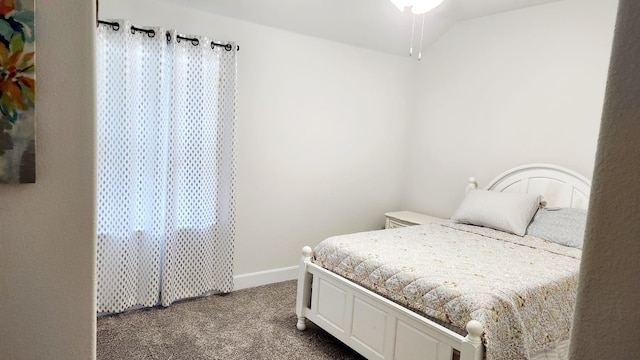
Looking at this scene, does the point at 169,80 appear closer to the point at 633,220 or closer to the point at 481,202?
the point at 481,202

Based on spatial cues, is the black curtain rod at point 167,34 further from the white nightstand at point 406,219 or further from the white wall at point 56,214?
the white nightstand at point 406,219

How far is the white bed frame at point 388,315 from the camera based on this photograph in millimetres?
1973

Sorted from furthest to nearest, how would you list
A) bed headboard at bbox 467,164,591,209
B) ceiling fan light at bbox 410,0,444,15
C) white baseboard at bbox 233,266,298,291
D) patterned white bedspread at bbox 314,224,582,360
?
1. white baseboard at bbox 233,266,298,291
2. bed headboard at bbox 467,164,591,209
3. ceiling fan light at bbox 410,0,444,15
4. patterned white bedspread at bbox 314,224,582,360

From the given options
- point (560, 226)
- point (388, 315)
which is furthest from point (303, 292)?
point (560, 226)

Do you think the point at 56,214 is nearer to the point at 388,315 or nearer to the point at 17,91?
the point at 17,91

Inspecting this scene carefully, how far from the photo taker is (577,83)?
3.27 m

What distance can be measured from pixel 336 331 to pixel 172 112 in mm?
1983

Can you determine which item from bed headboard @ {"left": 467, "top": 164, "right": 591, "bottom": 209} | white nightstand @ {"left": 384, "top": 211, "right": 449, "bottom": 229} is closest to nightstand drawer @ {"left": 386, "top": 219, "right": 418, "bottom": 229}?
white nightstand @ {"left": 384, "top": 211, "right": 449, "bottom": 229}

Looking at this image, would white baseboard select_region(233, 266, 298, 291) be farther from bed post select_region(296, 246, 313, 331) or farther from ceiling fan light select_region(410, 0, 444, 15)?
ceiling fan light select_region(410, 0, 444, 15)

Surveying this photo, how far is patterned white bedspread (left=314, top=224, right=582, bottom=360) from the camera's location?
1938mm

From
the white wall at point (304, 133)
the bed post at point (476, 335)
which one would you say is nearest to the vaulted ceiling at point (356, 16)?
the white wall at point (304, 133)

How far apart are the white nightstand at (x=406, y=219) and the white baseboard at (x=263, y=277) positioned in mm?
1118

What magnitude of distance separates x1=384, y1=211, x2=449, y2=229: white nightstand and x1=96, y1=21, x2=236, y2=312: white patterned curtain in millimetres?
1704

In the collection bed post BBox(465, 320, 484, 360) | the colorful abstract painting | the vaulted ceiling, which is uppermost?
the vaulted ceiling
